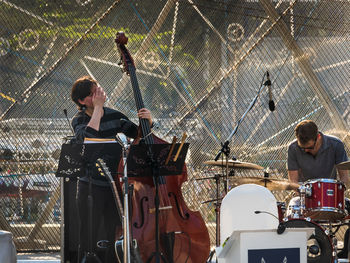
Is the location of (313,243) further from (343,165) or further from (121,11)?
(121,11)

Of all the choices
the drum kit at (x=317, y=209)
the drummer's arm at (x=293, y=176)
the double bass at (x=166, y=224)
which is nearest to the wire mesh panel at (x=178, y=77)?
the drummer's arm at (x=293, y=176)

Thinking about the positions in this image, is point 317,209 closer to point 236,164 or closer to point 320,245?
point 320,245

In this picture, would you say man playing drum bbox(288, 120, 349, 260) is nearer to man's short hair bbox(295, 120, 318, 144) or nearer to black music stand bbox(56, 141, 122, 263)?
man's short hair bbox(295, 120, 318, 144)

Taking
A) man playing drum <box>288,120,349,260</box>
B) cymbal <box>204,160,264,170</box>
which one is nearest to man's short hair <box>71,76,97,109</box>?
cymbal <box>204,160,264,170</box>

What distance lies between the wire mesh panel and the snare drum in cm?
177

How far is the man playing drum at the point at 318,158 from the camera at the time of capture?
6.39m

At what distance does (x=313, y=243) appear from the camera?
5.91m

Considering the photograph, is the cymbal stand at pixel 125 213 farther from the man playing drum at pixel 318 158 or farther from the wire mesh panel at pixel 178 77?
the wire mesh panel at pixel 178 77

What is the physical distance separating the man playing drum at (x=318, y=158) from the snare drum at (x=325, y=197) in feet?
1.78

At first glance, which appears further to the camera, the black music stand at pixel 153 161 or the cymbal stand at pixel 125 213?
the black music stand at pixel 153 161

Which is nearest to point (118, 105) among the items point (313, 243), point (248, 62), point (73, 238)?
point (248, 62)

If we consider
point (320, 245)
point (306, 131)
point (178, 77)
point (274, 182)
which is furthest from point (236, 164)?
point (178, 77)

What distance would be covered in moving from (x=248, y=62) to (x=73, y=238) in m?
3.13

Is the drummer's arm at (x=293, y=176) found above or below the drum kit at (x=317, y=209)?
above
